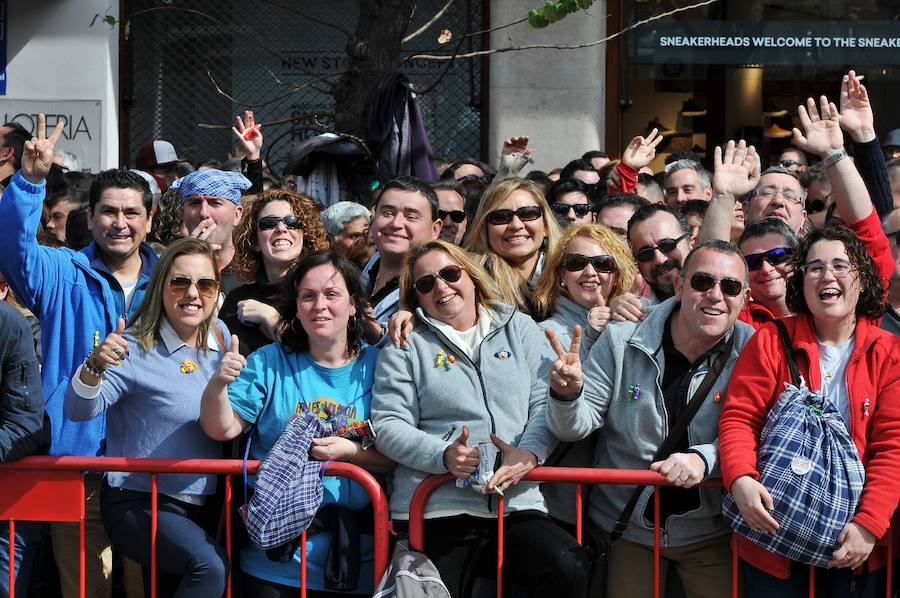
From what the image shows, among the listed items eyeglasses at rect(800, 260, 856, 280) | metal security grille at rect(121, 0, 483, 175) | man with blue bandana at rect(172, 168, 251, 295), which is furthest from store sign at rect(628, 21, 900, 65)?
eyeglasses at rect(800, 260, 856, 280)

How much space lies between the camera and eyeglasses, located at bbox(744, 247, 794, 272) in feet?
17.3

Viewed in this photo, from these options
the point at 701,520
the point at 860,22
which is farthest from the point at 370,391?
the point at 860,22

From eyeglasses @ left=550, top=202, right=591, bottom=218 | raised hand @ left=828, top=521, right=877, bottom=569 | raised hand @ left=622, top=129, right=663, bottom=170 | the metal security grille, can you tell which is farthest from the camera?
the metal security grille

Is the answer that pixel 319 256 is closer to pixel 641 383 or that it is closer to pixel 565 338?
pixel 565 338

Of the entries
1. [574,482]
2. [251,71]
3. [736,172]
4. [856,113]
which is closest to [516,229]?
[736,172]

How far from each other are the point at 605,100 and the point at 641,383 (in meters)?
6.83

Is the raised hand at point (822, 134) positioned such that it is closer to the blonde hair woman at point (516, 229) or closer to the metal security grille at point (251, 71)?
the blonde hair woman at point (516, 229)

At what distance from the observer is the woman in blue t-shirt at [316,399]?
4.67m

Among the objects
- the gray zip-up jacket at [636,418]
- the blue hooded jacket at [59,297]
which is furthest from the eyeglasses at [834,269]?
the blue hooded jacket at [59,297]

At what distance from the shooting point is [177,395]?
4.83m

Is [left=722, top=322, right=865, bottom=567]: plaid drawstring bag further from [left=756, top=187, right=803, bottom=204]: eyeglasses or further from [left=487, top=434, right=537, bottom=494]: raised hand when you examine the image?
[left=756, top=187, right=803, bottom=204]: eyeglasses

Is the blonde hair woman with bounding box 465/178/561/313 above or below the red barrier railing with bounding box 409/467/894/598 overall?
above

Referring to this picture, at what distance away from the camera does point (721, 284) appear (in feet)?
15.2

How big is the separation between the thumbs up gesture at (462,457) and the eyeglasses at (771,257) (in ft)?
5.35
